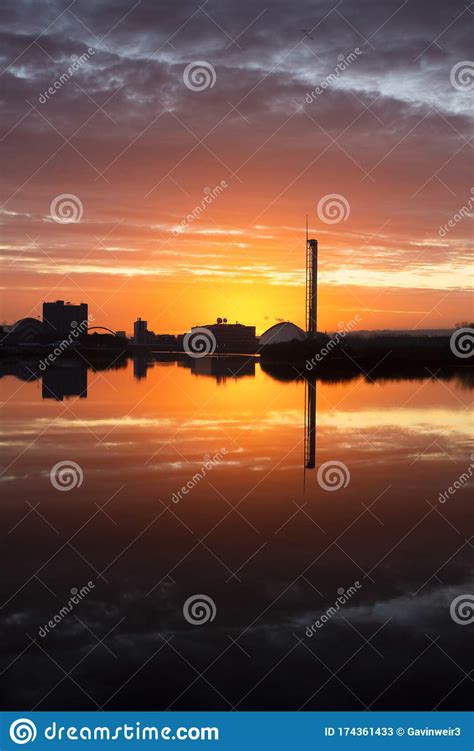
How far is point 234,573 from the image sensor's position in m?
8.39

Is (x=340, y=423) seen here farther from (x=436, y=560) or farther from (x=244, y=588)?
(x=244, y=588)

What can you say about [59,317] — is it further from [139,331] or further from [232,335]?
[232,335]

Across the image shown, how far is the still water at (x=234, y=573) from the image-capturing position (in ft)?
20.1

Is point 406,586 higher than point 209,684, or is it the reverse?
point 406,586

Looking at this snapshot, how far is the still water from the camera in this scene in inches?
241

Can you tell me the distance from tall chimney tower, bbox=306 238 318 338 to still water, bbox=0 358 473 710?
5946 cm

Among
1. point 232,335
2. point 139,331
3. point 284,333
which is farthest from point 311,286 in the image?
point 139,331

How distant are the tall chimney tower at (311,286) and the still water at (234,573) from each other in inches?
2341

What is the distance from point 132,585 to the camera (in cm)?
797

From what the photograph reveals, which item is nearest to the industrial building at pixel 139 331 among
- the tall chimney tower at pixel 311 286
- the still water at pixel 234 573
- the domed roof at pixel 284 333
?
the domed roof at pixel 284 333

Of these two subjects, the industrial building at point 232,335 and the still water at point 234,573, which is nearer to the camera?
the still water at point 234,573

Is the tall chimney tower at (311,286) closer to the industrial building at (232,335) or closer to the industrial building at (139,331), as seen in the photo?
the industrial building at (232,335)

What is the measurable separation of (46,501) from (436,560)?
20.0 ft
